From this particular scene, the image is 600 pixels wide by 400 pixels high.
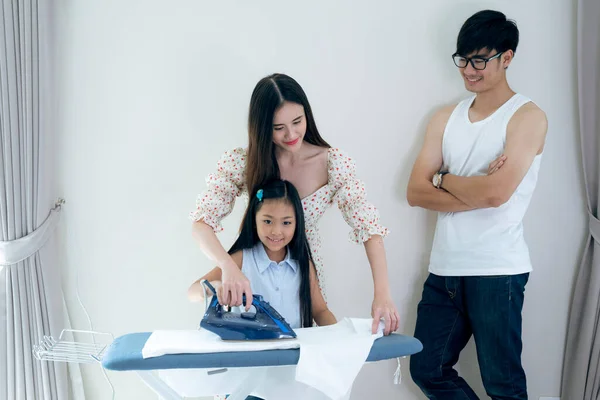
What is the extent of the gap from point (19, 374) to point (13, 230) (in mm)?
554

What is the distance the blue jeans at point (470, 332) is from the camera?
220cm

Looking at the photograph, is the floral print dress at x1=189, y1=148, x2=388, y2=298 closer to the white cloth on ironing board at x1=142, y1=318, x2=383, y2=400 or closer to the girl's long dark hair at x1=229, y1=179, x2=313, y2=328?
the girl's long dark hair at x1=229, y1=179, x2=313, y2=328

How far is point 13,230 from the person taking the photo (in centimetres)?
226

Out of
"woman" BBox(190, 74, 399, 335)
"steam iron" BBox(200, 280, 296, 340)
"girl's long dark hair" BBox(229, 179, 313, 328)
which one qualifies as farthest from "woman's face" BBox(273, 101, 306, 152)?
"steam iron" BBox(200, 280, 296, 340)

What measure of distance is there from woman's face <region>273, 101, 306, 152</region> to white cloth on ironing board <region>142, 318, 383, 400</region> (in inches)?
23.4

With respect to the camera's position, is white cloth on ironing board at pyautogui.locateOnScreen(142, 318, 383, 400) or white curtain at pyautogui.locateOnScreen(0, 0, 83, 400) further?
white curtain at pyautogui.locateOnScreen(0, 0, 83, 400)

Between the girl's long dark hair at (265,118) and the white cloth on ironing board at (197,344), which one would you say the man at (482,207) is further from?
the white cloth on ironing board at (197,344)

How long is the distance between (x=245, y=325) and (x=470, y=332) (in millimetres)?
1196

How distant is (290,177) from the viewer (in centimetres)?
198

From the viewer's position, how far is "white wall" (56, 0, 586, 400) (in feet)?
7.86

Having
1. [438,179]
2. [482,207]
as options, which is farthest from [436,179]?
[482,207]

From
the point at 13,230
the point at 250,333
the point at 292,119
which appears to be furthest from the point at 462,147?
the point at 13,230

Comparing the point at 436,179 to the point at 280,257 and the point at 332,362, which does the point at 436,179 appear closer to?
the point at 280,257

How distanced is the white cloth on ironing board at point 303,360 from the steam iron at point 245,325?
3 centimetres
